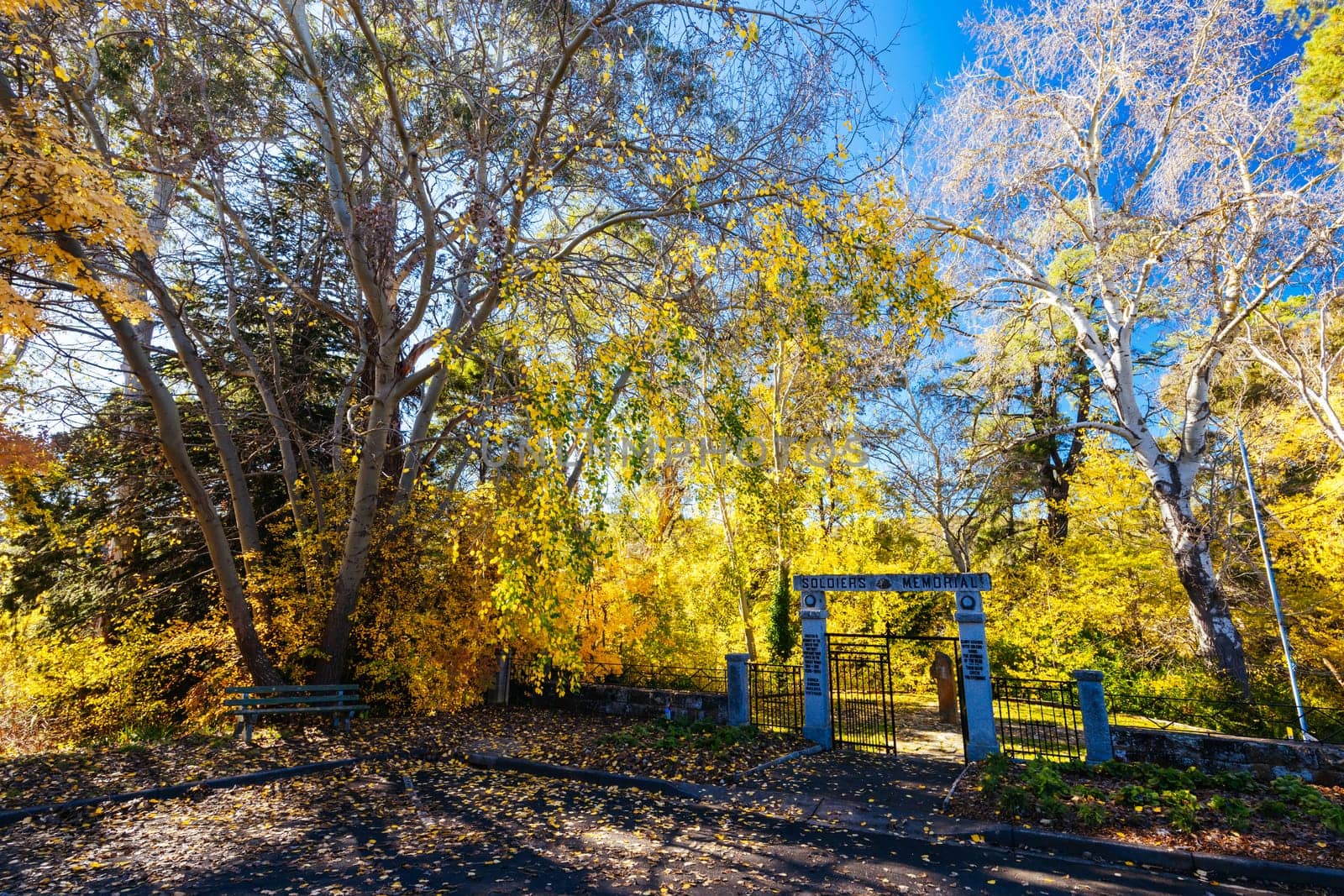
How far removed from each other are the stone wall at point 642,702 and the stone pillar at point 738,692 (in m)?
0.49

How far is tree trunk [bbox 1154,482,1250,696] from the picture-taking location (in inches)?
506

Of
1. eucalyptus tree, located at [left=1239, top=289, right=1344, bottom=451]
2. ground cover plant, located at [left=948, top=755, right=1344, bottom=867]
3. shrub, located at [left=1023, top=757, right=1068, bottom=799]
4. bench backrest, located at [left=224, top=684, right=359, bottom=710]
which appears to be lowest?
ground cover plant, located at [left=948, top=755, right=1344, bottom=867]

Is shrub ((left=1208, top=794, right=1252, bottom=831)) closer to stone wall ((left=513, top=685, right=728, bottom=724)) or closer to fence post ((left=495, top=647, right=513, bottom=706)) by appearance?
stone wall ((left=513, top=685, right=728, bottom=724))

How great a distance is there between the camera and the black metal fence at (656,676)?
14328mm

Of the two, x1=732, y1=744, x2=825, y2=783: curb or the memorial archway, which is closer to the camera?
x1=732, y1=744, x2=825, y2=783: curb

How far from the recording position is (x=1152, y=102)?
1448 centimetres

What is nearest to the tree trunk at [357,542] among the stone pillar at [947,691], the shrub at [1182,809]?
the shrub at [1182,809]

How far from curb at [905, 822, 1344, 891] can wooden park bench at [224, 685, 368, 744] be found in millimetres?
8685

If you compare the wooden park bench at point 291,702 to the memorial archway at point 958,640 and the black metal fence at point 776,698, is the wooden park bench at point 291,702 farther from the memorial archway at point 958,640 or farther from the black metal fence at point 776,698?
Result: the memorial archway at point 958,640

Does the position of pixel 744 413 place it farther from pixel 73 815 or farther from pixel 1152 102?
pixel 1152 102

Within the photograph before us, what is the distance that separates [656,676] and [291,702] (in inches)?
321

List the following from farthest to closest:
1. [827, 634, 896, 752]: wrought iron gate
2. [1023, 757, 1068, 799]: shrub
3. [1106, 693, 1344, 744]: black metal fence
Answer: [1106, 693, 1344, 744]: black metal fence < [827, 634, 896, 752]: wrought iron gate < [1023, 757, 1068, 799]: shrub

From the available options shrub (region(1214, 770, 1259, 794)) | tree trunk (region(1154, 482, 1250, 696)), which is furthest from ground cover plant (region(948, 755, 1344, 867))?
tree trunk (region(1154, 482, 1250, 696))

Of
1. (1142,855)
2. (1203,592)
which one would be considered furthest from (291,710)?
(1203,592)
